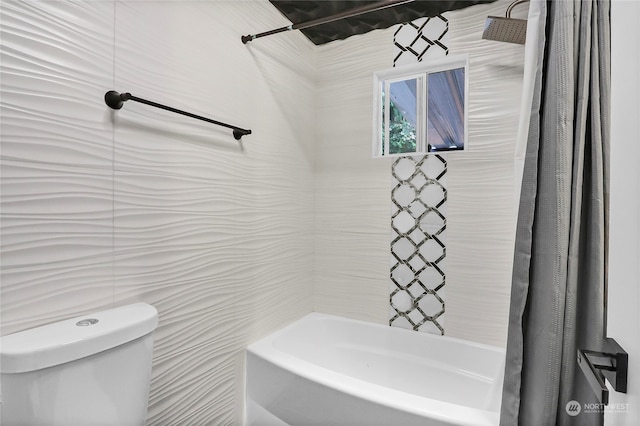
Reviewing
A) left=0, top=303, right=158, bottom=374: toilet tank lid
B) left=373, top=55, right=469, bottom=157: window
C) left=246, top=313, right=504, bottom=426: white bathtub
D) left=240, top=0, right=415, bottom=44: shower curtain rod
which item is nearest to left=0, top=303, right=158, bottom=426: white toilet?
left=0, top=303, right=158, bottom=374: toilet tank lid

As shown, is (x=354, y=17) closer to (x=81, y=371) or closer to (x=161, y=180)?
(x=161, y=180)

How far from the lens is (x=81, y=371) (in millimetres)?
890

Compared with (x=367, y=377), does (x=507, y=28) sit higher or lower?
higher

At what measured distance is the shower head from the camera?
4.90 ft

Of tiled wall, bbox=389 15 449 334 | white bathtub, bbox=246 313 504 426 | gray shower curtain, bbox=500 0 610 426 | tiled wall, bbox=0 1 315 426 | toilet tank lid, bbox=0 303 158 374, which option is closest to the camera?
toilet tank lid, bbox=0 303 158 374

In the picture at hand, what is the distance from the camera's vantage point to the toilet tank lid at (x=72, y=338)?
79 centimetres

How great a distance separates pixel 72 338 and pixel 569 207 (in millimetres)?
1469

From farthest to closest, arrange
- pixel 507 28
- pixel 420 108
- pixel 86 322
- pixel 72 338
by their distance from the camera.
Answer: pixel 420 108
pixel 507 28
pixel 86 322
pixel 72 338

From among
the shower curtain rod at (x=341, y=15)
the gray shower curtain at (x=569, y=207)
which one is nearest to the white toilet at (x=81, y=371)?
the gray shower curtain at (x=569, y=207)

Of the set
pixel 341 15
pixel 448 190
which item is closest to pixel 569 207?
pixel 448 190

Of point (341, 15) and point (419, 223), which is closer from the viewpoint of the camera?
point (341, 15)

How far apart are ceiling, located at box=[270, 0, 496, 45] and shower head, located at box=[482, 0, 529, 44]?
0.34 m

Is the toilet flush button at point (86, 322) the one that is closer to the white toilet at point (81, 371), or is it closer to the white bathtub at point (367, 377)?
the white toilet at point (81, 371)

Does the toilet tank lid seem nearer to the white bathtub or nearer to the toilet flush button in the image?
the toilet flush button
